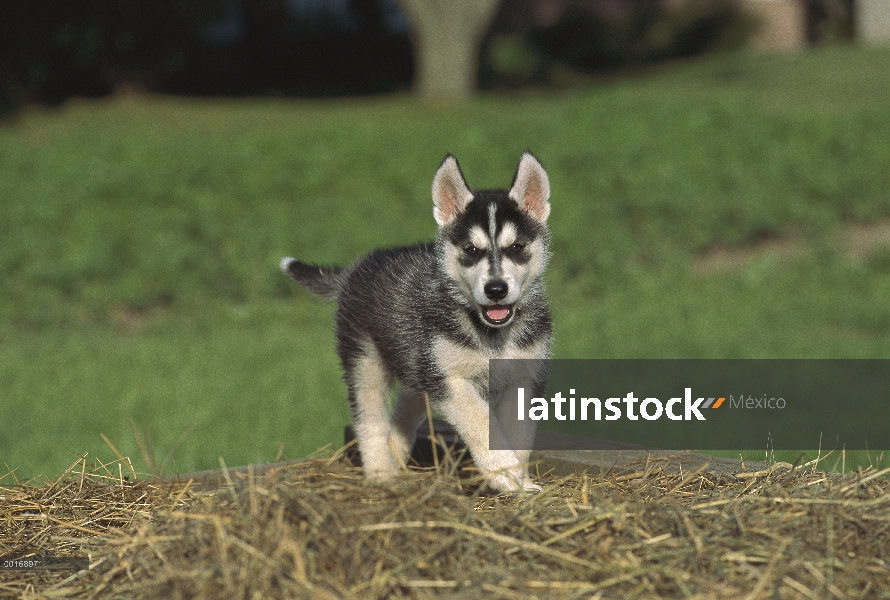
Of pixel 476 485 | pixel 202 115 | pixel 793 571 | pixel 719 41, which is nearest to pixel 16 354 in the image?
pixel 476 485

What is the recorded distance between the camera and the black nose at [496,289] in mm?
4652

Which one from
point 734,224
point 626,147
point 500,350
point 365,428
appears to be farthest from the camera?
point 626,147

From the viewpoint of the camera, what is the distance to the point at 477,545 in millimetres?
3865

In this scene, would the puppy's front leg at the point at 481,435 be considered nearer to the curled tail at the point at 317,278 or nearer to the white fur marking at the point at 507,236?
the white fur marking at the point at 507,236

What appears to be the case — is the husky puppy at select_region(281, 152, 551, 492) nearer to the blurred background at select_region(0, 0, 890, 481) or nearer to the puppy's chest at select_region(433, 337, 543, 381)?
the puppy's chest at select_region(433, 337, 543, 381)

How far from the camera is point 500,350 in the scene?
5.01 meters

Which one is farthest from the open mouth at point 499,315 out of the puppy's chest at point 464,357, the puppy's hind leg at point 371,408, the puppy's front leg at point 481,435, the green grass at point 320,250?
the green grass at point 320,250

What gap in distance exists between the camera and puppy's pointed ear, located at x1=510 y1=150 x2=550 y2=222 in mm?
4887

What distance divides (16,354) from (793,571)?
983cm

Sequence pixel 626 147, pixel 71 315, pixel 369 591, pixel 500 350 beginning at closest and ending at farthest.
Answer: pixel 369 591
pixel 500 350
pixel 71 315
pixel 626 147

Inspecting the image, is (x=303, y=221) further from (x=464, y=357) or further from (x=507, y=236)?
(x=507, y=236)

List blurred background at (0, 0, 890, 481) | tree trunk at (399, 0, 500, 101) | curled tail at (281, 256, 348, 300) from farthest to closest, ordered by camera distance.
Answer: tree trunk at (399, 0, 500, 101)
blurred background at (0, 0, 890, 481)
curled tail at (281, 256, 348, 300)

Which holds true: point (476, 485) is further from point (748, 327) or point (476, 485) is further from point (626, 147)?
point (626, 147)

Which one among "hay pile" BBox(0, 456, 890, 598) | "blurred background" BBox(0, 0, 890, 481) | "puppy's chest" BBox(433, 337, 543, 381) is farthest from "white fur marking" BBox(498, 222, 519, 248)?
"blurred background" BBox(0, 0, 890, 481)
